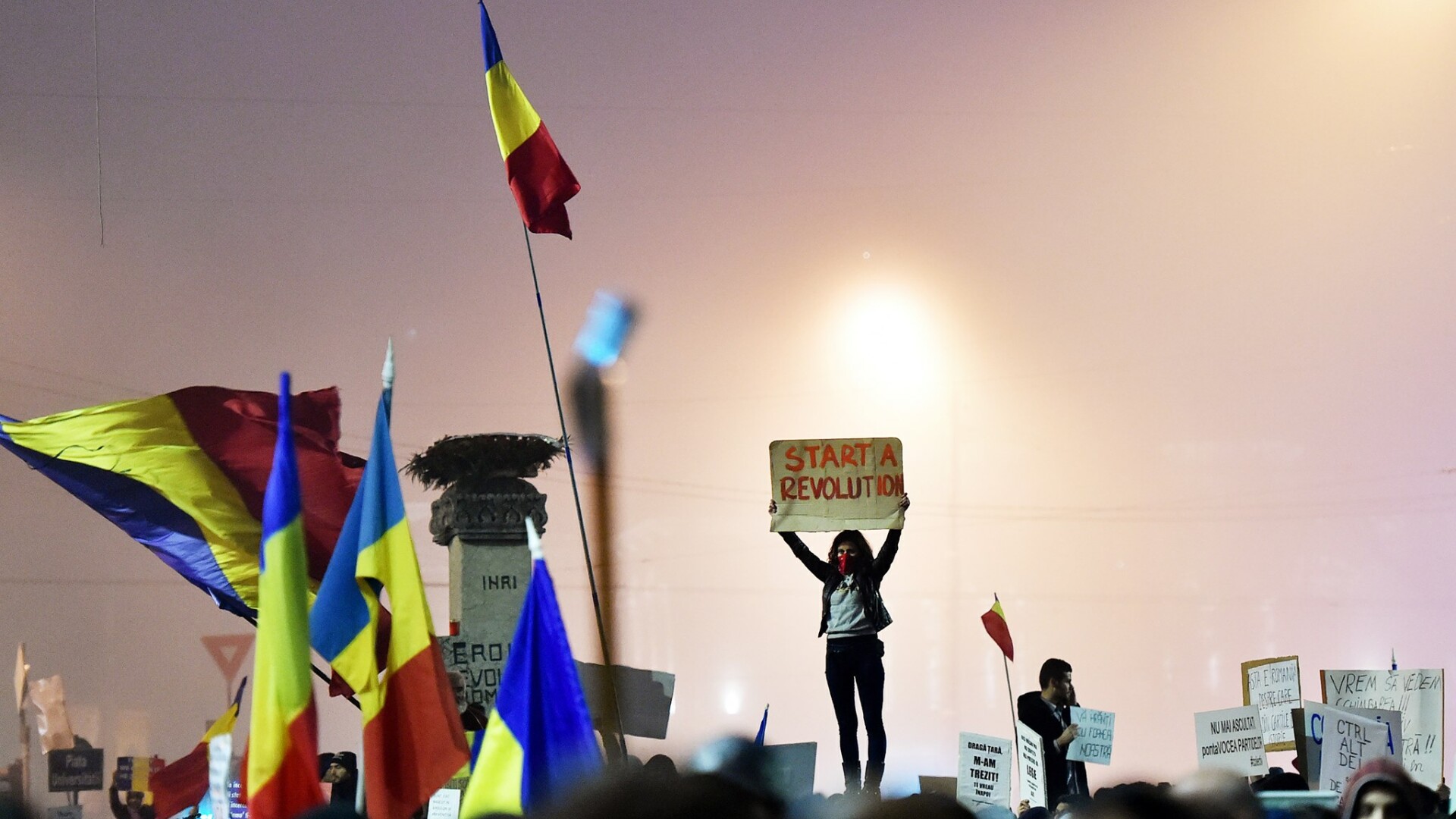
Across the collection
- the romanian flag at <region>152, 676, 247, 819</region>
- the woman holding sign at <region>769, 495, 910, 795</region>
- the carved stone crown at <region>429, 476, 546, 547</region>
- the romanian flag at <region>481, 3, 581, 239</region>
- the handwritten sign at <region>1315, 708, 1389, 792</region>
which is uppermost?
the romanian flag at <region>481, 3, 581, 239</region>

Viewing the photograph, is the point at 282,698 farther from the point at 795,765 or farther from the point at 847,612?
the point at 847,612

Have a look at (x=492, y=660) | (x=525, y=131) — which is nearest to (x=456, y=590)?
(x=492, y=660)

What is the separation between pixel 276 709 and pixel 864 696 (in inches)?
136

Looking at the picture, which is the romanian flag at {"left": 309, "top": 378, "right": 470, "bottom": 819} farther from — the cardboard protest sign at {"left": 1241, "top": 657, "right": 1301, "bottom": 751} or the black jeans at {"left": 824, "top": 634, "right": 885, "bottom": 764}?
the cardboard protest sign at {"left": 1241, "top": 657, "right": 1301, "bottom": 751}

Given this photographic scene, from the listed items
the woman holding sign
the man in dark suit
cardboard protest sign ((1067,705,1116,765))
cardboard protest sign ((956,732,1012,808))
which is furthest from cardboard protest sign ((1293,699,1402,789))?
the woman holding sign

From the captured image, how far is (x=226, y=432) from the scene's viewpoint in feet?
26.5

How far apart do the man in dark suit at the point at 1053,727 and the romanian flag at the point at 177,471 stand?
3.79m

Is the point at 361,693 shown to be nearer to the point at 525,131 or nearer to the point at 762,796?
the point at 762,796

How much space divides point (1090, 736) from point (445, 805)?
2565 mm

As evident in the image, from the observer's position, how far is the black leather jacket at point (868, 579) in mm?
6934

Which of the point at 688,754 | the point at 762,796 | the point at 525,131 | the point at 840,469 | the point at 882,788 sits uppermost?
the point at 525,131

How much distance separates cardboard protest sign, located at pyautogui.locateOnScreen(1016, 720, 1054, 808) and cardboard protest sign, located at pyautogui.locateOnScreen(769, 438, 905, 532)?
149 centimetres

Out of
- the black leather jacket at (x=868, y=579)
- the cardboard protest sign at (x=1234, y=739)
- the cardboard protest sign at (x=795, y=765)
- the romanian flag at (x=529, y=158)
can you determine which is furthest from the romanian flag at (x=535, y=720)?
the romanian flag at (x=529, y=158)

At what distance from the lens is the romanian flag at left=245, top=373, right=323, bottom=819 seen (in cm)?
402
